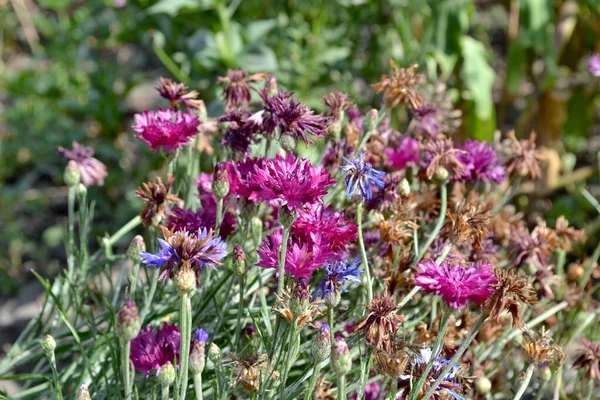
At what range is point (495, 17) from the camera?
2512 millimetres

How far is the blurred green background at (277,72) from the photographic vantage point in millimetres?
1702

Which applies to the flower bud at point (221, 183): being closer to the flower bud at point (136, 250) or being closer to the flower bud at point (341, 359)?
the flower bud at point (136, 250)

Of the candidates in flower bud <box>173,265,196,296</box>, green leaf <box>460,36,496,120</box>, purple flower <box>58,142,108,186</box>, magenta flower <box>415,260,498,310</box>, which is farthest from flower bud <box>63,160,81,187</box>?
green leaf <box>460,36,496,120</box>

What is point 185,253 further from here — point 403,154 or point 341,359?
point 403,154

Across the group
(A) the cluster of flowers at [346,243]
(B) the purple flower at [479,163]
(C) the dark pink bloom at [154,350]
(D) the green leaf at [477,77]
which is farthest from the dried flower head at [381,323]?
(D) the green leaf at [477,77]

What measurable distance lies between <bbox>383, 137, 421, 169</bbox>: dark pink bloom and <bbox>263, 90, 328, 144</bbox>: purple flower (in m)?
0.24

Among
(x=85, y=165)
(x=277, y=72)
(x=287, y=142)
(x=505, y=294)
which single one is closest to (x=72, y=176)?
(x=85, y=165)

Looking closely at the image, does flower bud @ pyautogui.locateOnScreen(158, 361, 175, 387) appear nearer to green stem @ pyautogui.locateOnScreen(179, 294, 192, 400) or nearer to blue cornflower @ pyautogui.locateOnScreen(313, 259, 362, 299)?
green stem @ pyautogui.locateOnScreen(179, 294, 192, 400)

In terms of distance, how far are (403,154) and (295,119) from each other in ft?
0.91

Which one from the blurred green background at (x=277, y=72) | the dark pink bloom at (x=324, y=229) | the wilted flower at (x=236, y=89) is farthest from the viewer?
the blurred green background at (x=277, y=72)

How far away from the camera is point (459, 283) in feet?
2.13

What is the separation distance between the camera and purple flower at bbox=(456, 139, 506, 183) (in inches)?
37.0

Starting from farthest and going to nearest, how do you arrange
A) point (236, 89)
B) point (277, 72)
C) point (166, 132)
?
point (277, 72) → point (236, 89) → point (166, 132)

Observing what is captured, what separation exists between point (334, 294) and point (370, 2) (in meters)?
1.28
